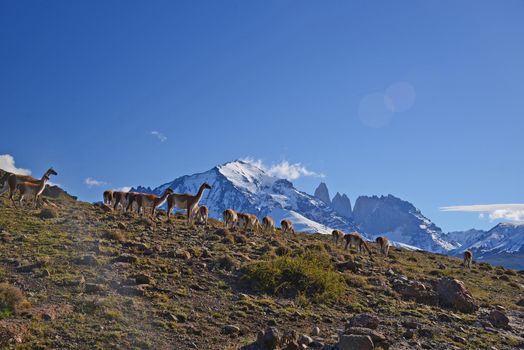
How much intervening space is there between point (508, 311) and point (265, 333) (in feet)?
44.1

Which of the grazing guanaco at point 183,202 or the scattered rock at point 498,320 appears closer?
the scattered rock at point 498,320

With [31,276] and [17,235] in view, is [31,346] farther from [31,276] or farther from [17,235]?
[17,235]

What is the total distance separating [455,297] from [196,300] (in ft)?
32.0

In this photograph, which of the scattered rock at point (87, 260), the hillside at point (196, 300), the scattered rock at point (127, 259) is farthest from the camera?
the scattered rock at point (127, 259)

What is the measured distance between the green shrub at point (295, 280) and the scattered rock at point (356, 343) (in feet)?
14.3

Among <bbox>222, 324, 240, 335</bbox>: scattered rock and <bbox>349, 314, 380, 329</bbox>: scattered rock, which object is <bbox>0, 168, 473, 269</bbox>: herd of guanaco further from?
<bbox>349, 314, 380, 329</bbox>: scattered rock

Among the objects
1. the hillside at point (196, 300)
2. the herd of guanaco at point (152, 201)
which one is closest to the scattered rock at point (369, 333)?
the hillside at point (196, 300)

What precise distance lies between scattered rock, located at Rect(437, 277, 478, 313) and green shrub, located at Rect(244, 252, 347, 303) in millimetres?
3832

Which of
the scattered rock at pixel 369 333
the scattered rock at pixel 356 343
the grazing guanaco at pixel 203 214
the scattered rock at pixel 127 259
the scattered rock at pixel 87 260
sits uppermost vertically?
the grazing guanaco at pixel 203 214

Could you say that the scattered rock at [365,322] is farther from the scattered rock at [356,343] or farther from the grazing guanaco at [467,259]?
the grazing guanaco at [467,259]

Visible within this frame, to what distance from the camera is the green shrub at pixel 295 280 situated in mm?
14727

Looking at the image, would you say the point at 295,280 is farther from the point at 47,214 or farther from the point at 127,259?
the point at 47,214

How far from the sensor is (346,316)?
13344mm

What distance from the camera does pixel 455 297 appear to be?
54.1 feet
